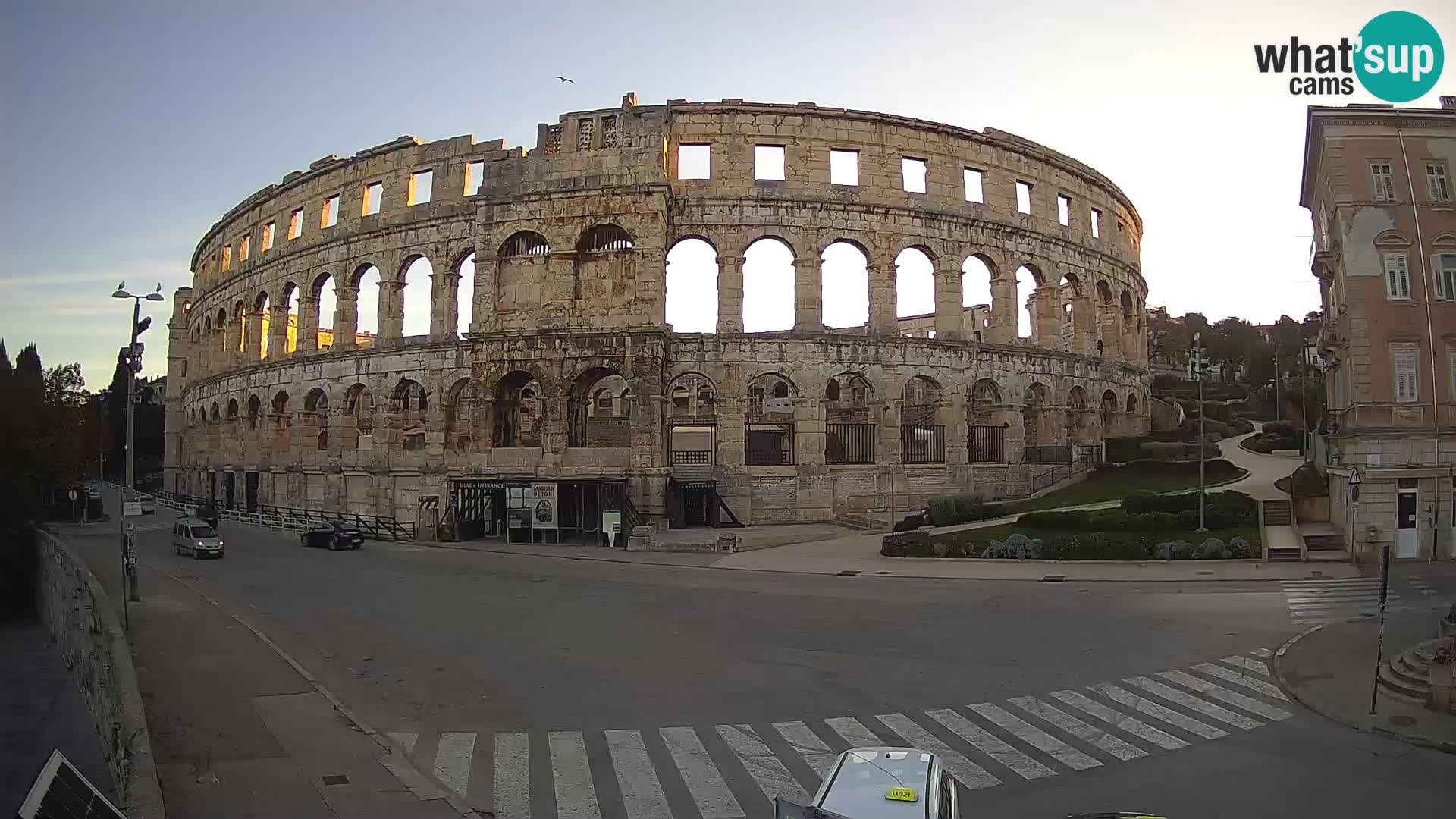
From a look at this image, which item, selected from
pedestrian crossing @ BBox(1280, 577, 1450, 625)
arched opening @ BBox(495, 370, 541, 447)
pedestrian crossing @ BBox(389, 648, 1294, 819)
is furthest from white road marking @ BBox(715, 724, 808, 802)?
arched opening @ BBox(495, 370, 541, 447)

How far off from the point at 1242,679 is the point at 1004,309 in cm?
3215

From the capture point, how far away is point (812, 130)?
1626 inches

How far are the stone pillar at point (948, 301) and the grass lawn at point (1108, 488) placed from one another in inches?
359

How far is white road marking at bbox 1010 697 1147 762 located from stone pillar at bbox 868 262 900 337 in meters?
29.1

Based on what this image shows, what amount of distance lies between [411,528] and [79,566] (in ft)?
65.7

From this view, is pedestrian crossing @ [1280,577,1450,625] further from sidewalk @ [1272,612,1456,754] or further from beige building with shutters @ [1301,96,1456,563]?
beige building with shutters @ [1301,96,1456,563]

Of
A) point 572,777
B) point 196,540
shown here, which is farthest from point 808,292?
point 572,777

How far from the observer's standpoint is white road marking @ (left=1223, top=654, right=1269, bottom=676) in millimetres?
14953

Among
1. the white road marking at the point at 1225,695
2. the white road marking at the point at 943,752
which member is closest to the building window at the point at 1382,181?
the white road marking at the point at 1225,695

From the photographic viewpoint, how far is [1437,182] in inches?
1063

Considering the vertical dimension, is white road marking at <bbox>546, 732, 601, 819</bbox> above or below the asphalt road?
above

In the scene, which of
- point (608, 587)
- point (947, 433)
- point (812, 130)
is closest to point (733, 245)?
point (812, 130)

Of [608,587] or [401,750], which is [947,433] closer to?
[608,587]

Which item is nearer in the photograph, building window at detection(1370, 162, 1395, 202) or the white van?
building window at detection(1370, 162, 1395, 202)
